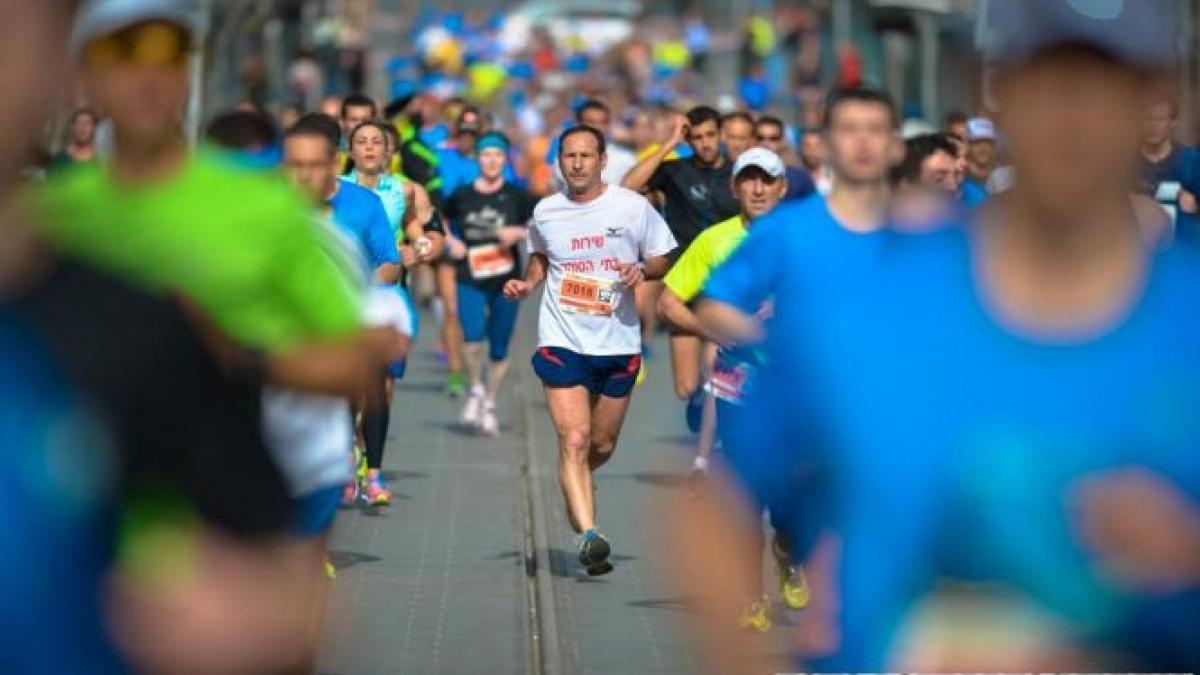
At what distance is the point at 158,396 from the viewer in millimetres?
3553

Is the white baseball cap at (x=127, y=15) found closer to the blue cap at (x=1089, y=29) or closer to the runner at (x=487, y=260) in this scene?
the blue cap at (x=1089, y=29)

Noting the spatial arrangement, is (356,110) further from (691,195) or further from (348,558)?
(348,558)

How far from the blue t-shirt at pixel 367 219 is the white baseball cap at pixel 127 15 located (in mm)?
8556

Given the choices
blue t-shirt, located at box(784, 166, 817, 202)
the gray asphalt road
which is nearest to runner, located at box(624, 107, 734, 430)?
blue t-shirt, located at box(784, 166, 817, 202)

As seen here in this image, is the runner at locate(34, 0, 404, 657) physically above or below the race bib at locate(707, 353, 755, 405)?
above

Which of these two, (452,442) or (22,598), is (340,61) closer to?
(452,442)

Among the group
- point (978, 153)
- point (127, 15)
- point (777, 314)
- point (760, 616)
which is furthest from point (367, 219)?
point (777, 314)

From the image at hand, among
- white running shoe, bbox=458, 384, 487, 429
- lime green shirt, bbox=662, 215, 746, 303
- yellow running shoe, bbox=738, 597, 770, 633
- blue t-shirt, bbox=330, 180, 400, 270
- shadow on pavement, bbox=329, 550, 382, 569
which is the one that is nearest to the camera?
yellow running shoe, bbox=738, 597, 770, 633

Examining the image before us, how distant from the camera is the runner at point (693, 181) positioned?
60.3 ft

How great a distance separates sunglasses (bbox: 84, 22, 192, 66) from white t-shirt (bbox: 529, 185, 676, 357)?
9.54 metres

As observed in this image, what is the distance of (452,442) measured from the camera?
→ 757 inches

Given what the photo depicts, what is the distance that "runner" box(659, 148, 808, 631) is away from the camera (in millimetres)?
11109

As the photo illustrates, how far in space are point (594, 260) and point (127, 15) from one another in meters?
10.1

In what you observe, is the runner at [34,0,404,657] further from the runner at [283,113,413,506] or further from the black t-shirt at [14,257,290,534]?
the runner at [283,113,413,506]
